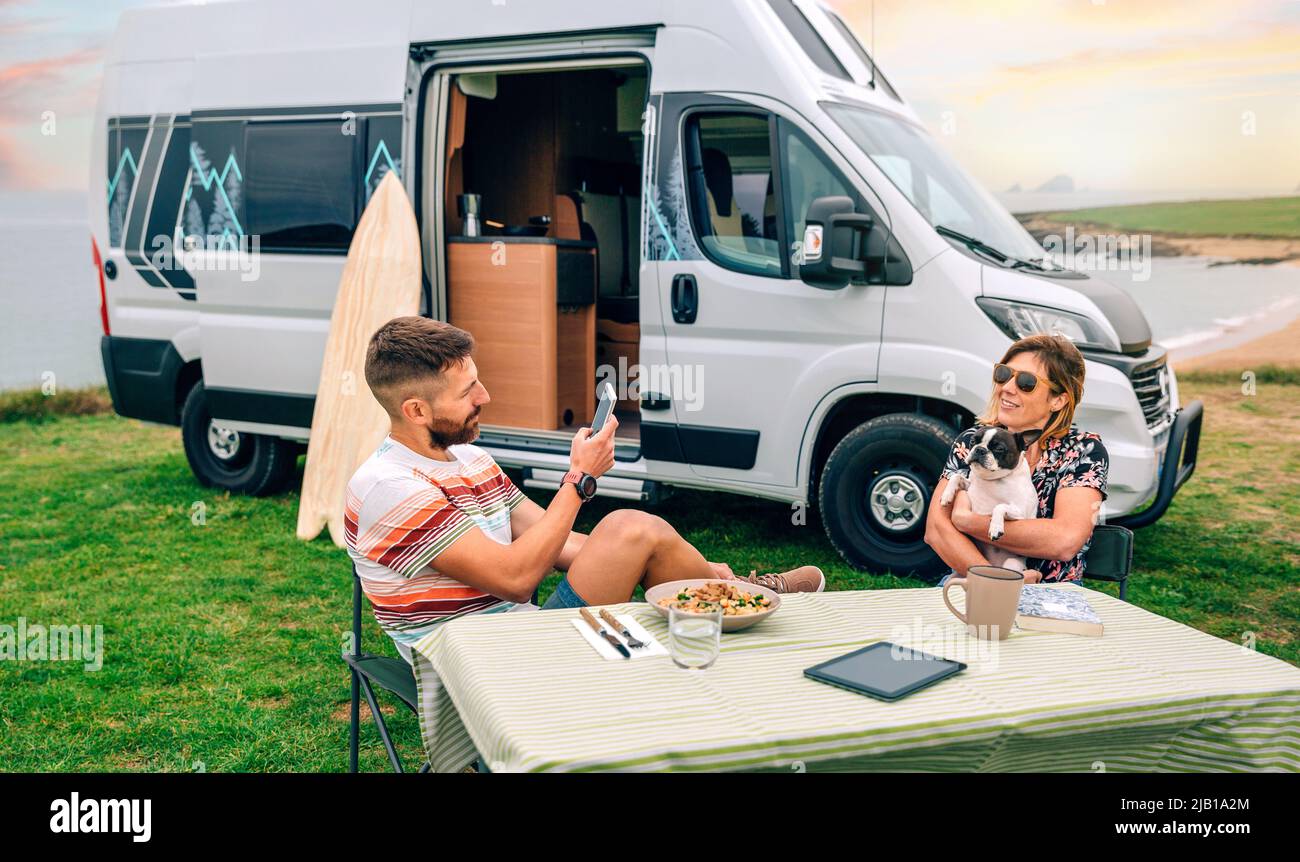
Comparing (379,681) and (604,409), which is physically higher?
(604,409)

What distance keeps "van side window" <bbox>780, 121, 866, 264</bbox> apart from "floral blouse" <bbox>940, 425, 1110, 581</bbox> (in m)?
2.21

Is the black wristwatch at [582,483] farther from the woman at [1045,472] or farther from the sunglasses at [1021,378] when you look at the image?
the sunglasses at [1021,378]

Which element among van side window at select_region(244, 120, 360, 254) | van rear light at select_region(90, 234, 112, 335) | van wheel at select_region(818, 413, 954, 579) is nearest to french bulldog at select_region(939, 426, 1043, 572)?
van wheel at select_region(818, 413, 954, 579)

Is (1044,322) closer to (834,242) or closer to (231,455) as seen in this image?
(834,242)

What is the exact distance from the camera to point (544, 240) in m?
6.16

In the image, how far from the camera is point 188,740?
11.7 ft

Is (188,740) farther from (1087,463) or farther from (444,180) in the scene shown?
(444,180)

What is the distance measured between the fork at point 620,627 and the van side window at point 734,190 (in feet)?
10.5

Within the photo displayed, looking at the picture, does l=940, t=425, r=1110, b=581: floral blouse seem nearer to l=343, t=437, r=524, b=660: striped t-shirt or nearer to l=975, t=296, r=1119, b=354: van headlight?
l=343, t=437, r=524, b=660: striped t-shirt

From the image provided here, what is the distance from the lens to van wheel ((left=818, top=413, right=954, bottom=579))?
5.05 meters

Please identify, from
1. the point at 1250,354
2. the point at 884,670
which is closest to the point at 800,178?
the point at 884,670

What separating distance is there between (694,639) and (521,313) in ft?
14.7

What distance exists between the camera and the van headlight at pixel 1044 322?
4.75 metres
